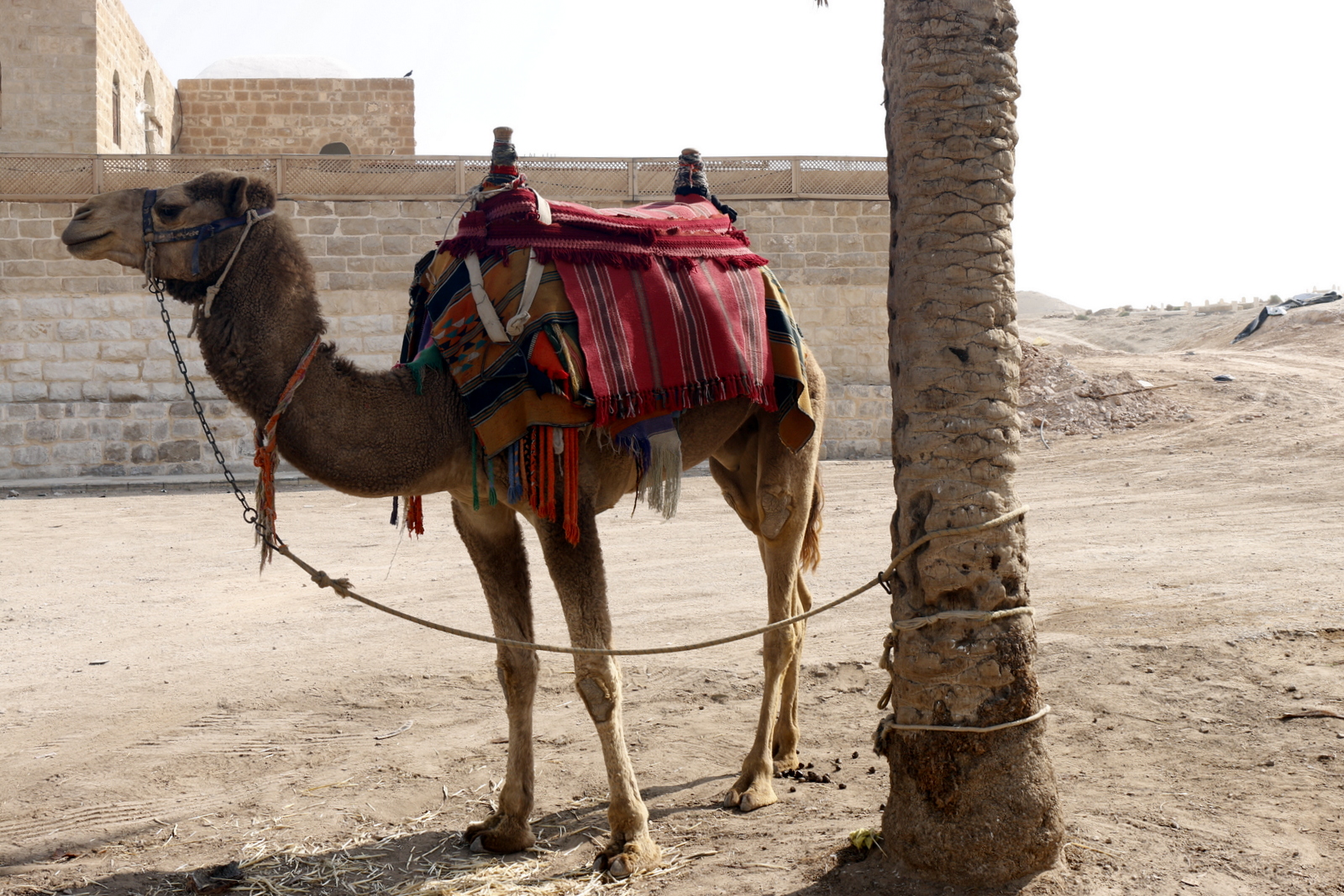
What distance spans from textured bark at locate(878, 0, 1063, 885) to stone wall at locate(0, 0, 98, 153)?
20.6 m

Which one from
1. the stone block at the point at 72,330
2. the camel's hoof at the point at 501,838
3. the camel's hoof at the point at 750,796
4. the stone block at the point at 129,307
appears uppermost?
the stone block at the point at 129,307

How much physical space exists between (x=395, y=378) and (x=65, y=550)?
8.86 metres

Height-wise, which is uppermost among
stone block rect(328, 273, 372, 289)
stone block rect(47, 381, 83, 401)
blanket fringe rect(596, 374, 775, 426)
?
stone block rect(328, 273, 372, 289)

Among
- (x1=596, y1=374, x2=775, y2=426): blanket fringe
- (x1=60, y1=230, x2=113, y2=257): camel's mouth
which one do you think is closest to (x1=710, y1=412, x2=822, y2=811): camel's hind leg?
(x1=596, y1=374, x2=775, y2=426): blanket fringe

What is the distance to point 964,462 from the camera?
130 inches

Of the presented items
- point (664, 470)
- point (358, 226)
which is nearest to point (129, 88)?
point (358, 226)

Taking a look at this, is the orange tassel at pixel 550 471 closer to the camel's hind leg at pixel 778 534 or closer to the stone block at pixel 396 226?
the camel's hind leg at pixel 778 534

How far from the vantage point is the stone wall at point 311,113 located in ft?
79.9

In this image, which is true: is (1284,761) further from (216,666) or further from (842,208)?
(842,208)

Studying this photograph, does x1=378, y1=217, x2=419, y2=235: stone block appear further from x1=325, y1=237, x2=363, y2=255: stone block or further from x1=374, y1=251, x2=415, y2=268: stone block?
x1=325, y1=237, x2=363, y2=255: stone block

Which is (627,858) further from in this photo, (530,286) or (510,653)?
(530,286)

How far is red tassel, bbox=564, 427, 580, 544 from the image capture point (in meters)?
3.80

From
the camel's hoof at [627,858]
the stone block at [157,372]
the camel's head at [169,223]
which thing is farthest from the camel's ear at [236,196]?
the stone block at [157,372]

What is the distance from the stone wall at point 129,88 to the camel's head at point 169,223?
1906 centimetres
